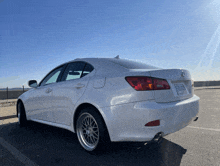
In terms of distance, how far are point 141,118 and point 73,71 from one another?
187 cm

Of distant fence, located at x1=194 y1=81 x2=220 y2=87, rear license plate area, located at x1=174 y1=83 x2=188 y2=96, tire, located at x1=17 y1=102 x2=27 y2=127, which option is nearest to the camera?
rear license plate area, located at x1=174 y1=83 x2=188 y2=96

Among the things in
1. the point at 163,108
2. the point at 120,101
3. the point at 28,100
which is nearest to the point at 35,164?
the point at 120,101

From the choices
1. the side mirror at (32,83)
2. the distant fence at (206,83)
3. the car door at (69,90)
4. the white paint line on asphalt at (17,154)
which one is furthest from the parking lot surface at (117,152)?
the distant fence at (206,83)

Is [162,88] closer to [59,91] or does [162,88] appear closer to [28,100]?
[59,91]

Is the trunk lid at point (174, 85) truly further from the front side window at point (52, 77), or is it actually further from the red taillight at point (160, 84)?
the front side window at point (52, 77)

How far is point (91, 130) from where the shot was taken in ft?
9.63

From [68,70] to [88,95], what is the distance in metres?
1.17

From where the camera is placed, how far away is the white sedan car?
7.84 feet

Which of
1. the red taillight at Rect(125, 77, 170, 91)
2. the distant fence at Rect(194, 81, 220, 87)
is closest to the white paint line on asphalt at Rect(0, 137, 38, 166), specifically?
the red taillight at Rect(125, 77, 170, 91)

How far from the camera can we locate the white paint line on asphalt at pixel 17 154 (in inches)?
104

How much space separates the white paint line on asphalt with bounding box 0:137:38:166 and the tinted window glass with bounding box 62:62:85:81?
1.59 m

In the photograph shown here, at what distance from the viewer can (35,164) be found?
258 centimetres

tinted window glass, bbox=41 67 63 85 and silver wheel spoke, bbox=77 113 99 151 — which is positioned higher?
tinted window glass, bbox=41 67 63 85

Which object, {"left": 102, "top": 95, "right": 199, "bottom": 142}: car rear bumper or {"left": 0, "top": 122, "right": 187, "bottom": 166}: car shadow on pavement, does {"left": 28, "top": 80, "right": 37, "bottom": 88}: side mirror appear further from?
{"left": 102, "top": 95, "right": 199, "bottom": 142}: car rear bumper
